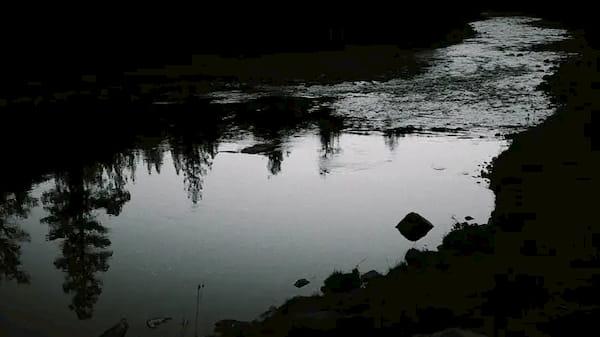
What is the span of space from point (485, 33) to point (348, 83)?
39800 mm

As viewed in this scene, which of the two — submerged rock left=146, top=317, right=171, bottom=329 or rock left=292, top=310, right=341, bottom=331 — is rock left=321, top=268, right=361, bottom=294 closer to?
rock left=292, top=310, right=341, bottom=331

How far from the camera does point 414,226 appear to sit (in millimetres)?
15156

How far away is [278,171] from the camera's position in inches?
832

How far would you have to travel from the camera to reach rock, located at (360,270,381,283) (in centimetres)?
1185

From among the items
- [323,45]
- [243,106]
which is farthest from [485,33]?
[243,106]

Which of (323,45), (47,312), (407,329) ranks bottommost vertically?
(47,312)

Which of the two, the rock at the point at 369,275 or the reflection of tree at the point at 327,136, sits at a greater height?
the reflection of tree at the point at 327,136

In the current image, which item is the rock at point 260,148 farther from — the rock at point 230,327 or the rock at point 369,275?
the rock at point 230,327

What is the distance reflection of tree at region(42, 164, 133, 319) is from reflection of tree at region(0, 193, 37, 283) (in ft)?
2.14

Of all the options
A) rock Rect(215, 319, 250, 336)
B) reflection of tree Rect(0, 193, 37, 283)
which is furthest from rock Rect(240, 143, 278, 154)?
rock Rect(215, 319, 250, 336)

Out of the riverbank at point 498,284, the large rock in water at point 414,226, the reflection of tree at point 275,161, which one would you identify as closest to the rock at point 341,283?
the riverbank at point 498,284

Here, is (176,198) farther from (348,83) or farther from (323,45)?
(323,45)

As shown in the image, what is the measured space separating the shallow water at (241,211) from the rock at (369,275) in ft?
2.54

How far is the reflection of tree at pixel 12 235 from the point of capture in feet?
45.7
